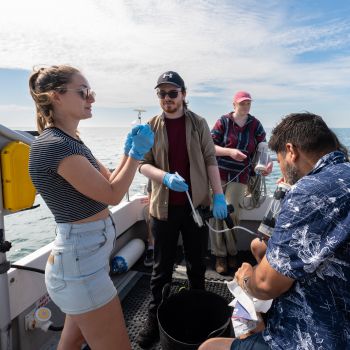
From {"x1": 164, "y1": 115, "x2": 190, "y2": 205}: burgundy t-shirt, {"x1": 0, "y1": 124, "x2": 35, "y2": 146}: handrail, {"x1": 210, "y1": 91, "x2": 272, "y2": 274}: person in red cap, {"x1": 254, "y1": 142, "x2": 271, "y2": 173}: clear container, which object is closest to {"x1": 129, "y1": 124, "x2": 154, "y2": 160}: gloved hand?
{"x1": 0, "y1": 124, "x2": 35, "y2": 146}: handrail

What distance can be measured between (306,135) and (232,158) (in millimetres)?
1870

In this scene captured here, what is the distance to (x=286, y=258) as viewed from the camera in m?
0.98

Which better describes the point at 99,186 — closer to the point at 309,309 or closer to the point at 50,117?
the point at 50,117

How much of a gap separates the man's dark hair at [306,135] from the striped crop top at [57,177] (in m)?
0.80

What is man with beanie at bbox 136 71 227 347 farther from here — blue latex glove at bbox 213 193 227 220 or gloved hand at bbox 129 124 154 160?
gloved hand at bbox 129 124 154 160

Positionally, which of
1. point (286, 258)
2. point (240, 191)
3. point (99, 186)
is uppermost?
point (99, 186)

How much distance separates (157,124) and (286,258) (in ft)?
4.36

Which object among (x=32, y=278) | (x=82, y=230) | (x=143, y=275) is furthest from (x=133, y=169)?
(x=143, y=275)

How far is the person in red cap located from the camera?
308 cm

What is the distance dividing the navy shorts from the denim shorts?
561 millimetres

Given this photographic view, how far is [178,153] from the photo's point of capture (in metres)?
2.08

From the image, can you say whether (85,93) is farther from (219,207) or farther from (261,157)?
(261,157)

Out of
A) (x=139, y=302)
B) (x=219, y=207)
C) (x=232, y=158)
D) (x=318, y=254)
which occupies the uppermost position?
(x=318, y=254)

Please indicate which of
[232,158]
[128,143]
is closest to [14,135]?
[128,143]
